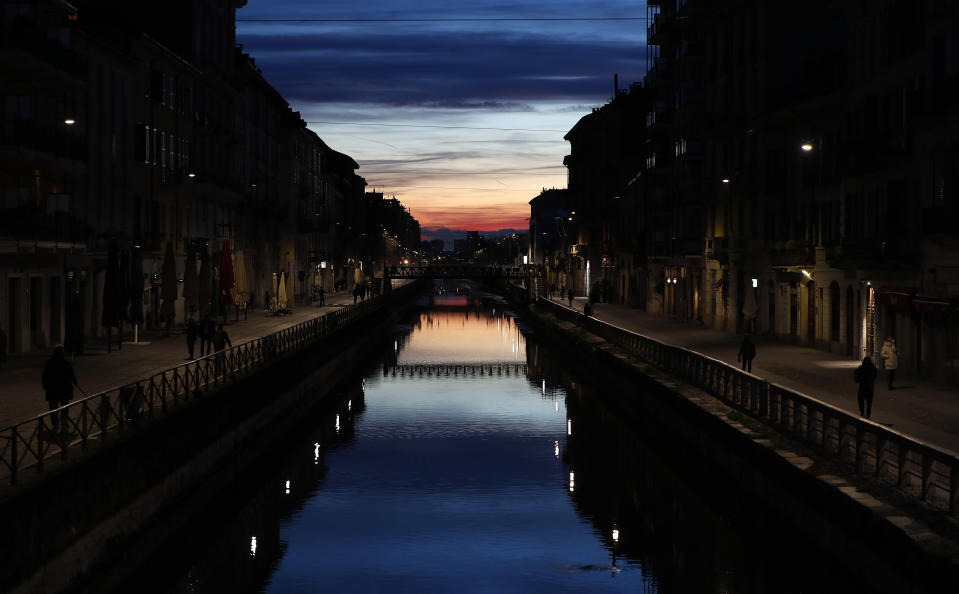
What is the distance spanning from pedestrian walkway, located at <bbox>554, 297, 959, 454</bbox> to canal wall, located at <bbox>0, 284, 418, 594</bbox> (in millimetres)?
15024

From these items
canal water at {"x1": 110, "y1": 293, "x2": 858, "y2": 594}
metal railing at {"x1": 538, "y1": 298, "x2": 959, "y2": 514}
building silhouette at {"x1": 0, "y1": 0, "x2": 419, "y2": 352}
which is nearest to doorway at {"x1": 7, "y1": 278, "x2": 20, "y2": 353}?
building silhouette at {"x1": 0, "y1": 0, "x2": 419, "y2": 352}

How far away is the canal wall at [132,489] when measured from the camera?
1786 cm

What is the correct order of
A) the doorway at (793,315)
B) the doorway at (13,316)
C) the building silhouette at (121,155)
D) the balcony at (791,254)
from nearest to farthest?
1. the building silhouette at (121,155)
2. the doorway at (13,316)
3. the balcony at (791,254)
4. the doorway at (793,315)

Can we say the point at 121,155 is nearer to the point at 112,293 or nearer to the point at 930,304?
the point at 112,293

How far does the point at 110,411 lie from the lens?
23391 millimetres

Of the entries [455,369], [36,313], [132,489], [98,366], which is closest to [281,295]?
[455,369]

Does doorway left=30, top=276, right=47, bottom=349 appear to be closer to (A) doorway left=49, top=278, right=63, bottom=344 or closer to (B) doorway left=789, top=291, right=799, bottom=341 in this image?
(A) doorway left=49, top=278, right=63, bottom=344

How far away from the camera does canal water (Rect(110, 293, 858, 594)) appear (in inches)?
923

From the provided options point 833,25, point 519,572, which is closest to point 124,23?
point 833,25

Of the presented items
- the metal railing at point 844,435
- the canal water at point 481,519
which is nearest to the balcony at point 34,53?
the canal water at point 481,519

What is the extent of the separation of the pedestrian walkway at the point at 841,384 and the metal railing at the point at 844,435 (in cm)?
225

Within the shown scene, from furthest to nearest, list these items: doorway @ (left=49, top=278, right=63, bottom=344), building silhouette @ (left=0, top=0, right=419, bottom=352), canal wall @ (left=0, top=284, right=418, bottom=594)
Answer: doorway @ (left=49, top=278, right=63, bottom=344) → building silhouette @ (left=0, top=0, right=419, bottom=352) → canal wall @ (left=0, top=284, right=418, bottom=594)

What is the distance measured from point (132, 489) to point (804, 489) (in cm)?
1207

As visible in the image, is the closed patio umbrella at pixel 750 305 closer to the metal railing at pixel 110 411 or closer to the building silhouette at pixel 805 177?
the building silhouette at pixel 805 177
